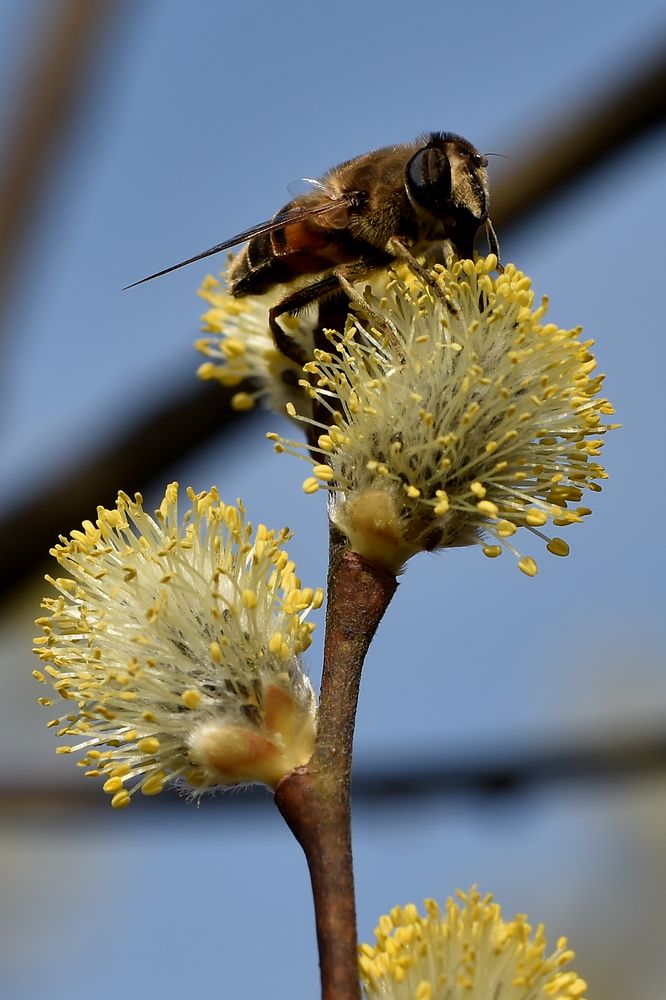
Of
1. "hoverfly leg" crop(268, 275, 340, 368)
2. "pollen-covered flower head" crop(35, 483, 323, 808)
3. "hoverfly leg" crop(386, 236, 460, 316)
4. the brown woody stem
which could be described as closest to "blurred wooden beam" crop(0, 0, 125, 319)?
"hoverfly leg" crop(268, 275, 340, 368)

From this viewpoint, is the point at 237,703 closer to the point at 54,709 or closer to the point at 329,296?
the point at 329,296

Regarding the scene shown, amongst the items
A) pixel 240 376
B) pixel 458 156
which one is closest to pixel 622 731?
pixel 240 376

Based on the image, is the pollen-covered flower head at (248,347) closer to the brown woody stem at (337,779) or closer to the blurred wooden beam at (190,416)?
the brown woody stem at (337,779)

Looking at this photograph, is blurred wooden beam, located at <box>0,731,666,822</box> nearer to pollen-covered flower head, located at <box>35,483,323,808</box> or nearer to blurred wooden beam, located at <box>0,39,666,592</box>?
blurred wooden beam, located at <box>0,39,666,592</box>

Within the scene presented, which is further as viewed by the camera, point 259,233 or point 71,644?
point 259,233

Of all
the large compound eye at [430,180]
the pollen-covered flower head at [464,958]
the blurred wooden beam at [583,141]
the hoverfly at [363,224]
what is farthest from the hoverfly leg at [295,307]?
the blurred wooden beam at [583,141]

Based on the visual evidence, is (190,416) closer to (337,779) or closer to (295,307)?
(295,307)

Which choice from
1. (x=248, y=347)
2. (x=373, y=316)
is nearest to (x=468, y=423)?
(x=373, y=316)
